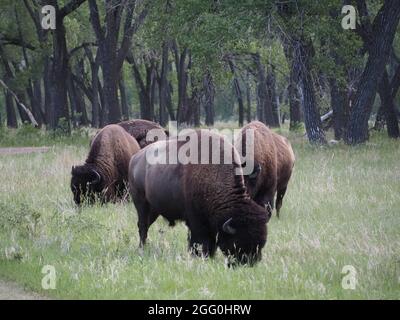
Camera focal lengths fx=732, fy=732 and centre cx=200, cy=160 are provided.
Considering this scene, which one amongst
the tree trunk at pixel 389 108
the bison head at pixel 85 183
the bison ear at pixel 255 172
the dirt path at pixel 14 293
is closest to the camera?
the dirt path at pixel 14 293

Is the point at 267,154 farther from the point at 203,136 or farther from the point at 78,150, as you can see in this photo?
the point at 78,150

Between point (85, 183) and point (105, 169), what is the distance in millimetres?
668

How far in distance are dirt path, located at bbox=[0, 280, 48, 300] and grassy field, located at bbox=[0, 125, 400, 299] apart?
14cm

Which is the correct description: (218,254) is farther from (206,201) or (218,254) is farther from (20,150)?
(20,150)

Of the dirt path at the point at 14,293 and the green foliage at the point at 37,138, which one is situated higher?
the dirt path at the point at 14,293

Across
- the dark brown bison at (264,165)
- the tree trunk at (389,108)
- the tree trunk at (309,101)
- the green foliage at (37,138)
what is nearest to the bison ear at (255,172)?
the dark brown bison at (264,165)

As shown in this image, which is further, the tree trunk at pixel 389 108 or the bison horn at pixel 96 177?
the tree trunk at pixel 389 108

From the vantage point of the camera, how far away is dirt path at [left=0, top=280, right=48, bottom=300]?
25.5ft

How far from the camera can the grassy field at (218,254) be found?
782 centimetres

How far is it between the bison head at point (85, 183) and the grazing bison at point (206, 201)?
372cm

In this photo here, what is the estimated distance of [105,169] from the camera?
14.9m

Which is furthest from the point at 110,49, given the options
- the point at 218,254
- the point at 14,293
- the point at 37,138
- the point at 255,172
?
the point at 14,293

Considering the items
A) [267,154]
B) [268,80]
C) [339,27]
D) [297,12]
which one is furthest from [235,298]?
[268,80]

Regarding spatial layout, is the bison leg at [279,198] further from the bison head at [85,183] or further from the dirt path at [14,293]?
the dirt path at [14,293]
